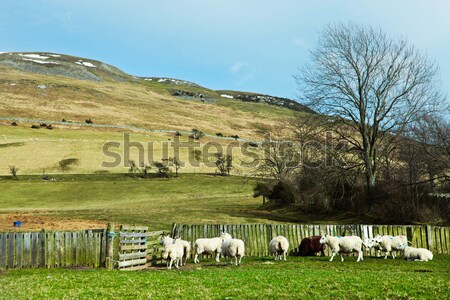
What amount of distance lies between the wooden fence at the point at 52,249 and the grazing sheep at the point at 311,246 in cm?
1122

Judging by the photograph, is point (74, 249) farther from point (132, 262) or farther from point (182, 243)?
point (182, 243)

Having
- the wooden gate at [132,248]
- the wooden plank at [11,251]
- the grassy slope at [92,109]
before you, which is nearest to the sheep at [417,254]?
the wooden gate at [132,248]

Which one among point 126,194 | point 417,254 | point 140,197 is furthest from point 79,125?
point 417,254

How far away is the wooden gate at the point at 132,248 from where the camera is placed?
20125mm

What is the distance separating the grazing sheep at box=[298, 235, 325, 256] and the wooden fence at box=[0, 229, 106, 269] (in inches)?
442

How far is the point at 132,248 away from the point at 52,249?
3569 millimetres

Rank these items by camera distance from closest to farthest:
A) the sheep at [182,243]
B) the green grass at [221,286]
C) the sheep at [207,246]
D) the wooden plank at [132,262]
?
the green grass at [221,286]
the wooden plank at [132,262]
the sheep at [182,243]
the sheep at [207,246]

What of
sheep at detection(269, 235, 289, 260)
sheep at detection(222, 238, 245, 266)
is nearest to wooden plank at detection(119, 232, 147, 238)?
sheep at detection(222, 238, 245, 266)

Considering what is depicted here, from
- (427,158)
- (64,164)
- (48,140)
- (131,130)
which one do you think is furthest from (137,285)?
(131,130)

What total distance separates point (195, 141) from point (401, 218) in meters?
91.3

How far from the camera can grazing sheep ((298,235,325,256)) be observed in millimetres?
24891

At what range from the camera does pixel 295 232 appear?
85.5ft

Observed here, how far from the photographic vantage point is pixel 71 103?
164m

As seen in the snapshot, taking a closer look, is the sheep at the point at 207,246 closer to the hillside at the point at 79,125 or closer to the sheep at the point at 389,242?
the sheep at the point at 389,242
